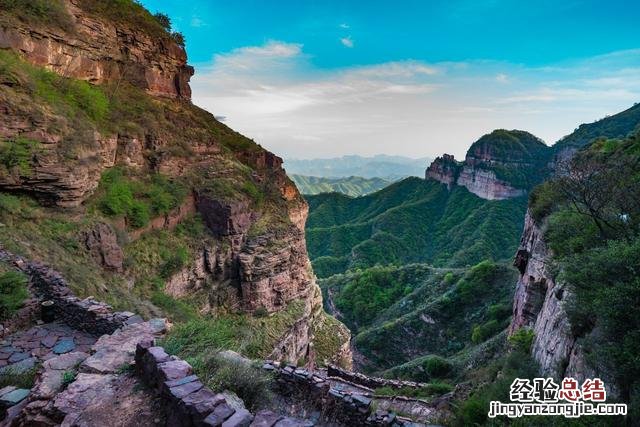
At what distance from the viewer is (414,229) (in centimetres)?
10256

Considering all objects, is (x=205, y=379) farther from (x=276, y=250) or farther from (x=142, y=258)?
(x=276, y=250)

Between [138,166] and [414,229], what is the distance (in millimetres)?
90011

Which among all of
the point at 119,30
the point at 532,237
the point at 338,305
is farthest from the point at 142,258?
the point at 338,305

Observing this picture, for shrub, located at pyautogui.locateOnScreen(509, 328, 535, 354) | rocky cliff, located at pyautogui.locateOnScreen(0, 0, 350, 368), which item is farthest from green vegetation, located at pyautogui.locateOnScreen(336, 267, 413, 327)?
shrub, located at pyautogui.locateOnScreen(509, 328, 535, 354)

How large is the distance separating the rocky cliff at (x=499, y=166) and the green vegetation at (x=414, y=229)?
11.7 feet

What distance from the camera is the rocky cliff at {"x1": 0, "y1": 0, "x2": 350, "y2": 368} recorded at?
50.4 ft

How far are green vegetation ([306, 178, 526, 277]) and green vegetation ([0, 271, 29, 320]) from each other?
247 feet

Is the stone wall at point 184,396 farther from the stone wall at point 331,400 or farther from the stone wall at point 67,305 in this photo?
the stone wall at point 331,400

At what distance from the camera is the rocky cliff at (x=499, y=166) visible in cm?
10550

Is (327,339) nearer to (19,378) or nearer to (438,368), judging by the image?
(438,368)

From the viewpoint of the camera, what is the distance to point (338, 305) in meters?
60.1

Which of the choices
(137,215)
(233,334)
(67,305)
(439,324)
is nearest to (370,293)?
(439,324)

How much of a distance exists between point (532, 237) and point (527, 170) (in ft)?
349

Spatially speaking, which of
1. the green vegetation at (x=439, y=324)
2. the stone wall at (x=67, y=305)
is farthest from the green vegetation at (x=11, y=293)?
the green vegetation at (x=439, y=324)
